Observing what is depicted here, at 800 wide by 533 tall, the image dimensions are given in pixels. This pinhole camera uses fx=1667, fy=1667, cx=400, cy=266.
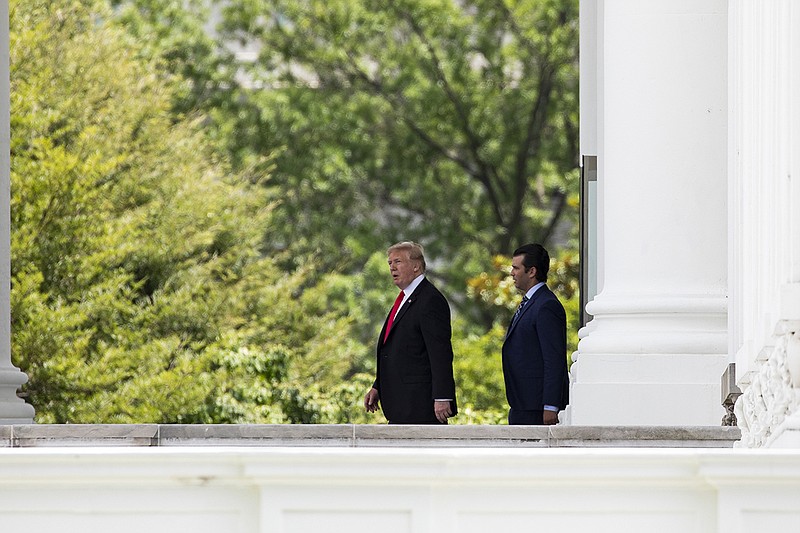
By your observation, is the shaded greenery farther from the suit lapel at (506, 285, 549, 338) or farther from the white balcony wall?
the white balcony wall

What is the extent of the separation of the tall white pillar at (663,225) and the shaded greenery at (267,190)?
699 inches

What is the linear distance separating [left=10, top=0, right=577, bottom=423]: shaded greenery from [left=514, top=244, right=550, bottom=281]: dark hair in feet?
52.8

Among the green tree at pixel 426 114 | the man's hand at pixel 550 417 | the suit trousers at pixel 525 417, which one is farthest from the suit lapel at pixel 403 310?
the green tree at pixel 426 114

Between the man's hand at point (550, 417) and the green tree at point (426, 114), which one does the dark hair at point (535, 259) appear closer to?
the man's hand at point (550, 417)

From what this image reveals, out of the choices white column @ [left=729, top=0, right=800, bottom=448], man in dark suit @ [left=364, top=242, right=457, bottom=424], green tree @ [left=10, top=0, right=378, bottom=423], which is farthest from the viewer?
green tree @ [left=10, top=0, right=378, bottom=423]

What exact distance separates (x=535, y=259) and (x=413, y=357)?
5.73ft

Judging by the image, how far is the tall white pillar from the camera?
54.4 feet

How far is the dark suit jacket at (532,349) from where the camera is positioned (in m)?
18.0

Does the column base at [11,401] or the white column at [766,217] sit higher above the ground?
the white column at [766,217]

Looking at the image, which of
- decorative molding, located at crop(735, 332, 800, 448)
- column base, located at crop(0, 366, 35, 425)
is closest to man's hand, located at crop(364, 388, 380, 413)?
column base, located at crop(0, 366, 35, 425)

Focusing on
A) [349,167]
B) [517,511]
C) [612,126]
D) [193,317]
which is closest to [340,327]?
[193,317]

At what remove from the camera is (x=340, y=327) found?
47500 mm

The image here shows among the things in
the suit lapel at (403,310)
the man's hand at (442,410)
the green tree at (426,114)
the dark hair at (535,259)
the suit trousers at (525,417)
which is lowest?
the suit trousers at (525,417)

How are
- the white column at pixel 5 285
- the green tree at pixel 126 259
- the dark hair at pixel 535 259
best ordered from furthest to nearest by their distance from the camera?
1. the green tree at pixel 126 259
2. the white column at pixel 5 285
3. the dark hair at pixel 535 259
